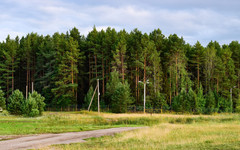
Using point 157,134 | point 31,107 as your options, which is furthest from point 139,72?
point 157,134

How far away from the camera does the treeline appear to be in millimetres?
59188

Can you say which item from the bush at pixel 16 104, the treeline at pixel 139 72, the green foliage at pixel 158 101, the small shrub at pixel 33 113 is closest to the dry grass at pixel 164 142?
the small shrub at pixel 33 113

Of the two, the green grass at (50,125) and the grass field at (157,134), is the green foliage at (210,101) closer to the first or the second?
the grass field at (157,134)

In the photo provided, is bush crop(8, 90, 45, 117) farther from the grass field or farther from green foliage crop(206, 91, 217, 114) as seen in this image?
green foliage crop(206, 91, 217, 114)

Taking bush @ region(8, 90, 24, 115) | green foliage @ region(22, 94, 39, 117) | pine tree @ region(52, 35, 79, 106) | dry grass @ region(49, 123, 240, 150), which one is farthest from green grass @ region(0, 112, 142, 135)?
pine tree @ region(52, 35, 79, 106)

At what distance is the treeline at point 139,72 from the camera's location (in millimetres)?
59188

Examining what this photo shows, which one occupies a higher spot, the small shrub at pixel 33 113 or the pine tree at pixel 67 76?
the pine tree at pixel 67 76

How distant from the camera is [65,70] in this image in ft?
218

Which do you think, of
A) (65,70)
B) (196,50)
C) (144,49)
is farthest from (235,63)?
(65,70)

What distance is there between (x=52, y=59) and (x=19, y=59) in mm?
10767

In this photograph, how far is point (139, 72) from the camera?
6369 cm

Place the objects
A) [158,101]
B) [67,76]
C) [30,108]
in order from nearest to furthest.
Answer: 1. [30,108]
2. [158,101]
3. [67,76]

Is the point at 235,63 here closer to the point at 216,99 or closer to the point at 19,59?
the point at 216,99

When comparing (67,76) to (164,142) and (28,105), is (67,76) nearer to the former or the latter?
(28,105)
